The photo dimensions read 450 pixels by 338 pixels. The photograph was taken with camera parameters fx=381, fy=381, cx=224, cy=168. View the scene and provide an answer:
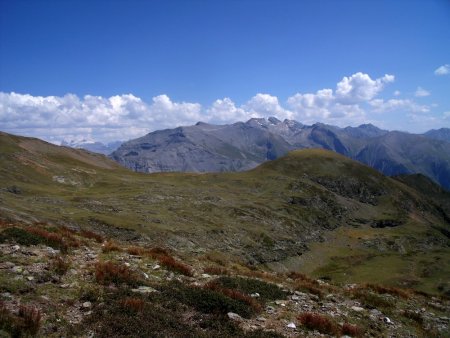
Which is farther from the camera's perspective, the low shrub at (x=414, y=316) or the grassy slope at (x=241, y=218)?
the grassy slope at (x=241, y=218)

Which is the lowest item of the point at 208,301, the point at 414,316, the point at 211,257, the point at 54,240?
the point at 211,257

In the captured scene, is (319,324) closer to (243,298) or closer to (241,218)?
(243,298)

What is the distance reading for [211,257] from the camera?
1309 inches

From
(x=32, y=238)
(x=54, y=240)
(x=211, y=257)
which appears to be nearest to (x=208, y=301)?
(x=54, y=240)

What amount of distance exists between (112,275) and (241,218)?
9721 cm

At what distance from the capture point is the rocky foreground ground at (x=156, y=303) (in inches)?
538

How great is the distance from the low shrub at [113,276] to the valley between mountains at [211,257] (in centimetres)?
5

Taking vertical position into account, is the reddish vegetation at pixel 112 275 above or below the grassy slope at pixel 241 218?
above

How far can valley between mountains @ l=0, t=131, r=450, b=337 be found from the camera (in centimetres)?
1555

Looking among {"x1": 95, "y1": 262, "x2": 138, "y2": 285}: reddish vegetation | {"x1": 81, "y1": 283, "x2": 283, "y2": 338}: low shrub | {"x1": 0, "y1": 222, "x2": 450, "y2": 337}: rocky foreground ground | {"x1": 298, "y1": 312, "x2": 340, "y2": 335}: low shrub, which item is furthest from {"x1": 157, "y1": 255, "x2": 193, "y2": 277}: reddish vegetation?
{"x1": 298, "y1": 312, "x2": 340, "y2": 335}: low shrub

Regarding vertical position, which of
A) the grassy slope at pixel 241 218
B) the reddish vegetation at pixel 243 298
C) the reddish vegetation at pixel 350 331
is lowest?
the grassy slope at pixel 241 218

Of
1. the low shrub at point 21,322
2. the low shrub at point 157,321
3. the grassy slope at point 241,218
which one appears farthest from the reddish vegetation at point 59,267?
the grassy slope at point 241,218

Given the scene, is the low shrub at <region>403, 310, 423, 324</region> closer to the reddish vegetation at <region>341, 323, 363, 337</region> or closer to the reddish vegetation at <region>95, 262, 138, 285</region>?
the reddish vegetation at <region>341, 323, 363, 337</region>

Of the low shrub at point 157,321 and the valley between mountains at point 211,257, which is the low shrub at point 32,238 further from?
the low shrub at point 157,321
